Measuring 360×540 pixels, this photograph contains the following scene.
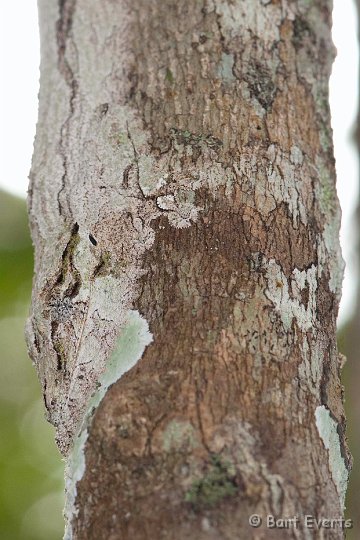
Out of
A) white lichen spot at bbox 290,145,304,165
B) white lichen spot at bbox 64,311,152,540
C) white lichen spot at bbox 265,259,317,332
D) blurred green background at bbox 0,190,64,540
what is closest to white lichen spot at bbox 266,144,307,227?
white lichen spot at bbox 290,145,304,165

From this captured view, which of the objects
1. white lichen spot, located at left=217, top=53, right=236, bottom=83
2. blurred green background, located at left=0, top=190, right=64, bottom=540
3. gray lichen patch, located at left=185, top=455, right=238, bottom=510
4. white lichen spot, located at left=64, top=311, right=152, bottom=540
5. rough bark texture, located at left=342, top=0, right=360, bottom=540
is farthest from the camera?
blurred green background, located at left=0, top=190, right=64, bottom=540

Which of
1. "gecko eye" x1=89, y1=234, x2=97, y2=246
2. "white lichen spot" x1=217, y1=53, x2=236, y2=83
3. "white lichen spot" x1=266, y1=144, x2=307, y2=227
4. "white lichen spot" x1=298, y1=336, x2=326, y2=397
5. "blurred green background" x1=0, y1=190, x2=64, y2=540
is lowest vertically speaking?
"white lichen spot" x1=298, y1=336, x2=326, y2=397

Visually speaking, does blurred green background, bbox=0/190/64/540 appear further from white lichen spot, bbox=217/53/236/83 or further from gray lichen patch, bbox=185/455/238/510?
gray lichen patch, bbox=185/455/238/510

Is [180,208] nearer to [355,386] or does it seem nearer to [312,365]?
[312,365]

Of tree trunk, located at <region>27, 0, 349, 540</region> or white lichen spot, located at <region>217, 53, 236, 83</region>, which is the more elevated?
white lichen spot, located at <region>217, 53, 236, 83</region>

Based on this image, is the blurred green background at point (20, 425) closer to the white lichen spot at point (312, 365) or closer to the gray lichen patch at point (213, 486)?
the white lichen spot at point (312, 365)

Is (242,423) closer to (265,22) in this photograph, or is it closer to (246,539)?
(246,539)

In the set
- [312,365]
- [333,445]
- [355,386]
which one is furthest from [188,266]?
[355,386]

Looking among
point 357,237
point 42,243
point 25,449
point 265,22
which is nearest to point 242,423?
point 42,243
